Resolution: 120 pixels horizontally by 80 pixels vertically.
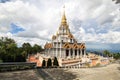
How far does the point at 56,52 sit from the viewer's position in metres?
75.0

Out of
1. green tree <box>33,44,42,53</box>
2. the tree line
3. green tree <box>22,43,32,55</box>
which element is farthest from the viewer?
green tree <box>33,44,42,53</box>

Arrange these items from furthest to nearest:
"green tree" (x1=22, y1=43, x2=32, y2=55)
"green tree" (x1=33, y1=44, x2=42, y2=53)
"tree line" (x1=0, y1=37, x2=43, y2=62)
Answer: "green tree" (x1=33, y1=44, x2=42, y2=53)
"green tree" (x1=22, y1=43, x2=32, y2=55)
"tree line" (x1=0, y1=37, x2=43, y2=62)

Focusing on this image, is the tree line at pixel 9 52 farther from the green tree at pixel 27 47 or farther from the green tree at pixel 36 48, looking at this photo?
the green tree at pixel 36 48

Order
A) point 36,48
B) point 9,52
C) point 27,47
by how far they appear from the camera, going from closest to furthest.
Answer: point 9,52, point 27,47, point 36,48

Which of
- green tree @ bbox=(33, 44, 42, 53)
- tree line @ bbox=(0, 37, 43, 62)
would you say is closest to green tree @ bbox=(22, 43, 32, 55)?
green tree @ bbox=(33, 44, 42, 53)

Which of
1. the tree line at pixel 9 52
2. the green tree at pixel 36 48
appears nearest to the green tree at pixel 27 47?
the green tree at pixel 36 48

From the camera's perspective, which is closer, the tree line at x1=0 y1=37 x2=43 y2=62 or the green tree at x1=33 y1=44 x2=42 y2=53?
the tree line at x1=0 y1=37 x2=43 y2=62

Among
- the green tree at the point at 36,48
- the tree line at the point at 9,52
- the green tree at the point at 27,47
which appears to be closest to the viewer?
the tree line at the point at 9,52

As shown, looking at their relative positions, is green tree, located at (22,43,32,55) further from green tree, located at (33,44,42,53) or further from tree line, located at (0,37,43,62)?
tree line, located at (0,37,43,62)

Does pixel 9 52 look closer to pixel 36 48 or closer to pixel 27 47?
pixel 27 47

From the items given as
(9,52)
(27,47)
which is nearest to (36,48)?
(27,47)

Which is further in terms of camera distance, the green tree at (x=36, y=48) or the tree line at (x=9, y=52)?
the green tree at (x=36, y=48)

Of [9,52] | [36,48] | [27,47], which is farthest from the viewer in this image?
[36,48]

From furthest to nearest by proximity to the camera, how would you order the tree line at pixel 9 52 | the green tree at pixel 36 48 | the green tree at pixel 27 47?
A: the green tree at pixel 36 48, the green tree at pixel 27 47, the tree line at pixel 9 52
